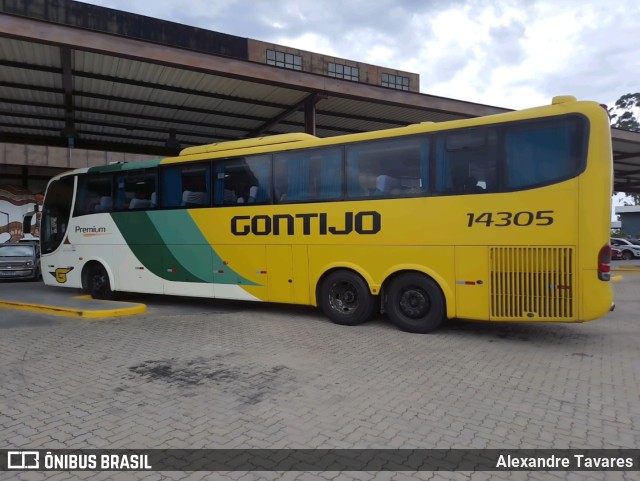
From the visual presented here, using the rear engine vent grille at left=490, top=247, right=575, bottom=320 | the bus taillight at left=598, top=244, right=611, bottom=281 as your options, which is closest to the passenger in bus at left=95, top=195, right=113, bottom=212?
the rear engine vent grille at left=490, top=247, right=575, bottom=320

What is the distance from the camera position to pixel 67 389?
→ 4723 millimetres

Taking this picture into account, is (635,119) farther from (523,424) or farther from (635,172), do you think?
(523,424)

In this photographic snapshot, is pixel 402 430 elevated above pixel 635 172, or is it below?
below

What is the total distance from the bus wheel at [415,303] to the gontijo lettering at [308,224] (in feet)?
3.25

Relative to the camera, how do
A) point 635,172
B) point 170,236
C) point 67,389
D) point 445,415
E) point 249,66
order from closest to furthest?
point 445,415
point 67,389
point 170,236
point 249,66
point 635,172

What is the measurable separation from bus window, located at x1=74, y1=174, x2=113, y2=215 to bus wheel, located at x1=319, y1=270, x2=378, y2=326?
5695mm

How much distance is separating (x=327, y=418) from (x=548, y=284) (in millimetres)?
3954

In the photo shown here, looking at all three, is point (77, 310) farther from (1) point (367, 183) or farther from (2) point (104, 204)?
(1) point (367, 183)

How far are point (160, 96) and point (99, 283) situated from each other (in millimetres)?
7079

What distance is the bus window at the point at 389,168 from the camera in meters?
7.22

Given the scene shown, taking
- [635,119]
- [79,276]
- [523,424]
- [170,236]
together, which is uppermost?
[635,119]

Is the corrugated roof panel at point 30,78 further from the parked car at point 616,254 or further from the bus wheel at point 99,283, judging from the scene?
the parked car at point 616,254

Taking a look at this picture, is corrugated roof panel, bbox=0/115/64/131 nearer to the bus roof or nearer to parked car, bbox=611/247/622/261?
the bus roof

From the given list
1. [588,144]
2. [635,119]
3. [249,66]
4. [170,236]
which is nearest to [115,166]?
[170,236]
